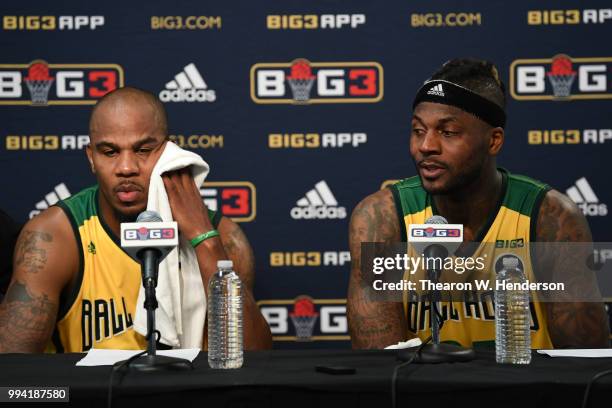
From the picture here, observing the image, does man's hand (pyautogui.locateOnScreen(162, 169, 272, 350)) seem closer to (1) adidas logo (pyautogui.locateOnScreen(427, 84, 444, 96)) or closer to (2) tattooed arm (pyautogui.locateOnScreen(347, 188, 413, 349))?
(2) tattooed arm (pyautogui.locateOnScreen(347, 188, 413, 349))

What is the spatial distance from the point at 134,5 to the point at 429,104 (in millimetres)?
1343

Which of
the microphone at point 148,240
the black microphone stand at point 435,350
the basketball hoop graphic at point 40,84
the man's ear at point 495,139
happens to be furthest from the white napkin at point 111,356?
the basketball hoop graphic at point 40,84

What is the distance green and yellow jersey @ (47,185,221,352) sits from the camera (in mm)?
2650

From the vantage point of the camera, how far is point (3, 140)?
337 cm

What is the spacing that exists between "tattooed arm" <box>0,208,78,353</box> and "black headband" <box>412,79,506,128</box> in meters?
1.21

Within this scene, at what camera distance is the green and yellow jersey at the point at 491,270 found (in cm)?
271

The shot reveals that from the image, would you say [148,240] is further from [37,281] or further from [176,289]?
[37,281]

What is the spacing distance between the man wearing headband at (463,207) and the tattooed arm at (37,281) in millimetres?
899

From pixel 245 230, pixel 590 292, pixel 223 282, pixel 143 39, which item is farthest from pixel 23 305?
pixel 590 292

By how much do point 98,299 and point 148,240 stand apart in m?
1.01

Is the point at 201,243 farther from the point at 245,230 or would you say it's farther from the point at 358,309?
the point at 245,230

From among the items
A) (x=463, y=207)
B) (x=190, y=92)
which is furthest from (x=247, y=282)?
(x=190, y=92)

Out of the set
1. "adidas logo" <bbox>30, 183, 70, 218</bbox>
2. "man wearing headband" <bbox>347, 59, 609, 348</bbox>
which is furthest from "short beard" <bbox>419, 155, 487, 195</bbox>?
"adidas logo" <bbox>30, 183, 70, 218</bbox>

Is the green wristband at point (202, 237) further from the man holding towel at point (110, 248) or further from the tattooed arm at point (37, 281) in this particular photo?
the tattooed arm at point (37, 281)
